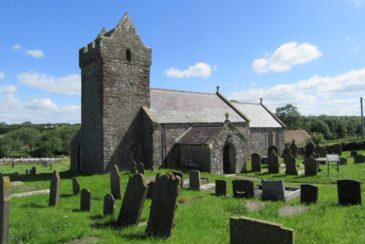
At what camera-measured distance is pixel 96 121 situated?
20125 mm

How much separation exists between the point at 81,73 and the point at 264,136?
20182 millimetres

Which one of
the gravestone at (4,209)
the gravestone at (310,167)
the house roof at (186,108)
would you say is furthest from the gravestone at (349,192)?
the house roof at (186,108)

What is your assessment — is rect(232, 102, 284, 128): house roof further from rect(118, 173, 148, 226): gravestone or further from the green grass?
rect(118, 173, 148, 226): gravestone

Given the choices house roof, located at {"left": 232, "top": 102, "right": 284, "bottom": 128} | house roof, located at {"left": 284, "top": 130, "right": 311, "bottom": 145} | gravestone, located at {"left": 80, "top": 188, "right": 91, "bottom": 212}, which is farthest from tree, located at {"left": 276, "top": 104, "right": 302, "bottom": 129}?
gravestone, located at {"left": 80, "top": 188, "right": 91, "bottom": 212}

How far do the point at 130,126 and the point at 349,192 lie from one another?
14.2 m

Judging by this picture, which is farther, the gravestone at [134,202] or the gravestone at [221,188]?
the gravestone at [221,188]

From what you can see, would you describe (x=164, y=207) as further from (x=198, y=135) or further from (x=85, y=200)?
(x=198, y=135)

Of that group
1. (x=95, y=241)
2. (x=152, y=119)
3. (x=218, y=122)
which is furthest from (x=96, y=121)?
(x=95, y=241)

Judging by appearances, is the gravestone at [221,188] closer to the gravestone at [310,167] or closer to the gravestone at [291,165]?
the gravestone at [310,167]

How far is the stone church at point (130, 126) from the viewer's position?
19.8 m

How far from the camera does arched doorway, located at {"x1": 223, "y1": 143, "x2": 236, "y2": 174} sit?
71.6 ft

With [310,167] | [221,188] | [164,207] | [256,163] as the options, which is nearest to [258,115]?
[256,163]

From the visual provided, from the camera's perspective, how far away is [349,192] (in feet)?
31.9

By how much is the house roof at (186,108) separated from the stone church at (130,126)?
0.38ft
